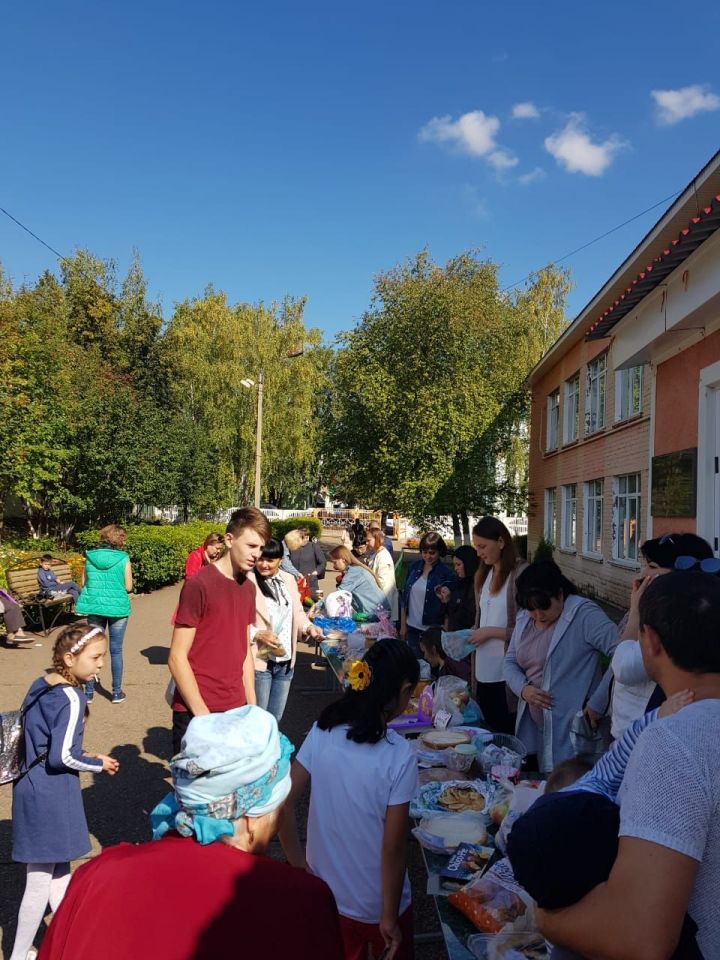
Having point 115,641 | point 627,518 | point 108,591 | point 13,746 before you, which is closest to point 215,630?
point 13,746

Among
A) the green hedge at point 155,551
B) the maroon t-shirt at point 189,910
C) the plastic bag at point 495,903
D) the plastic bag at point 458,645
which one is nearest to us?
the maroon t-shirt at point 189,910

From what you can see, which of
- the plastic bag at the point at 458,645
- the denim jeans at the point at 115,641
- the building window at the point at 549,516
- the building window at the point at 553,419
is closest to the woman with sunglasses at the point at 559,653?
the plastic bag at the point at 458,645

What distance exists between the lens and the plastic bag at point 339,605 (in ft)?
24.3

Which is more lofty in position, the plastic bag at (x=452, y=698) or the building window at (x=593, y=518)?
the building window at (x=593, y=518)

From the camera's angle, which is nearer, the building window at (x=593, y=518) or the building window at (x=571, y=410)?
the building window at (x=593, y=518)

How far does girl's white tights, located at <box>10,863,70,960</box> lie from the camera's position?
306cm

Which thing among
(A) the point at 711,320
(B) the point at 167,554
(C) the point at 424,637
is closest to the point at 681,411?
(A) the point at 711,320

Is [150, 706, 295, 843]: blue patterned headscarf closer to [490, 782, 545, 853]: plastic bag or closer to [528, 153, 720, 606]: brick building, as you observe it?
[490, 782, 545, 853]: plastic bag

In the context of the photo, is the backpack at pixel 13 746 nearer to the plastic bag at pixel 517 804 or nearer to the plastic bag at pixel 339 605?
the plastic bag at pixel 517 804

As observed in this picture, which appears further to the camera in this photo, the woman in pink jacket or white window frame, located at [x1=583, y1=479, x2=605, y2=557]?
white window frame, located at [x1=583, y1=479, x2=605, y2=557]

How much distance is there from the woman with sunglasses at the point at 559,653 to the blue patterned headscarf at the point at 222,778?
2.19 m

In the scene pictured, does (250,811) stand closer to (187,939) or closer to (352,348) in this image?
(187,939)

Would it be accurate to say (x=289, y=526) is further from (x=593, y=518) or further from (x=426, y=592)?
(x=426, y=592)

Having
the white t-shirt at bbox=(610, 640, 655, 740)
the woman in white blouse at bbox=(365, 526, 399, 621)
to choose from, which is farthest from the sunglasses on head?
the woman in white blouse at bbox=(365, 526, 399, 621)
